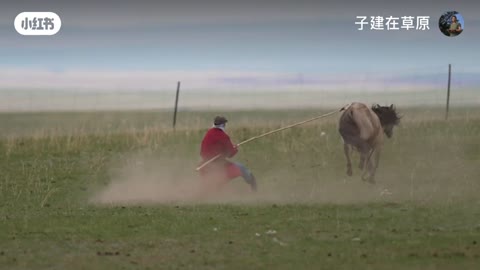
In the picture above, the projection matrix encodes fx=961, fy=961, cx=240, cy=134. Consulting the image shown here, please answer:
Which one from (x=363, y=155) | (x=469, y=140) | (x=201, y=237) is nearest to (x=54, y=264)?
(x=201, y=237)

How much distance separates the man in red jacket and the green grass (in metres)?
0.51

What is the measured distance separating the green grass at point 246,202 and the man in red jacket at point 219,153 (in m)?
0.51

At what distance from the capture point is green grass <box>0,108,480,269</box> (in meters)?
12.8

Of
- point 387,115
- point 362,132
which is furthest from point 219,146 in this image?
point 387,115

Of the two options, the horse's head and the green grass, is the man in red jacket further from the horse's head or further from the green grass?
the horse's head

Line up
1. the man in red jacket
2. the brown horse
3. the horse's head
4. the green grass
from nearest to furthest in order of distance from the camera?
the green grass
the man in red jacket
the brown horse
the horse's head

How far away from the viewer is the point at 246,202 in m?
18.9

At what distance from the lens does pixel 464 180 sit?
22.3 meters

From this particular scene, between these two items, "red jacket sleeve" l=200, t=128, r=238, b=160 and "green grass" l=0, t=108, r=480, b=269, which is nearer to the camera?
"green grass" l=0, t=108, r=480, b=269

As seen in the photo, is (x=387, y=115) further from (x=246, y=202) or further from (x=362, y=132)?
(x=246, y=202)

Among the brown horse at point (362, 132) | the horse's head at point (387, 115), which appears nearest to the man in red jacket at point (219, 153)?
the brown horse at point (362, 132)

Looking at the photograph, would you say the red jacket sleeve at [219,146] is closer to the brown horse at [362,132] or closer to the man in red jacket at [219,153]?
the man in red jacket at [219,153]

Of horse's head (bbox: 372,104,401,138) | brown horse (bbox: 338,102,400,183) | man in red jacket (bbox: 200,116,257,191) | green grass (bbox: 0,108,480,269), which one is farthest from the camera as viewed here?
horse's head (bbox: 372,104,401,138)

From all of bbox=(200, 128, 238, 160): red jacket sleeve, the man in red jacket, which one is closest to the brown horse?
the man in red jacket
